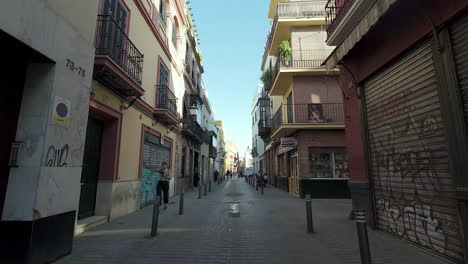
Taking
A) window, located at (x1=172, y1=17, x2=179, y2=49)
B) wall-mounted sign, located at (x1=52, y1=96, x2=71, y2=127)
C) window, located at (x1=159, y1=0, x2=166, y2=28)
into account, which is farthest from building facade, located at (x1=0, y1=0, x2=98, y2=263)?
window, located at (x1=172, y1=17, x2=179, y2=49)

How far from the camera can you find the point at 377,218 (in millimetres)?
6527

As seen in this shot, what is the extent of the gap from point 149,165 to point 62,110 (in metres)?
6.95

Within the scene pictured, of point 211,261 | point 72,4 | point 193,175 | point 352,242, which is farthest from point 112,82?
point 193,175

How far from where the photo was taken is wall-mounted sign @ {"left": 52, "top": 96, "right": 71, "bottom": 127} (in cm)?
412

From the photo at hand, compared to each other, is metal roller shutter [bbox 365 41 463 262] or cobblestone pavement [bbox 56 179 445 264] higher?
metal roller shutter [bbox 365 41 463 262]

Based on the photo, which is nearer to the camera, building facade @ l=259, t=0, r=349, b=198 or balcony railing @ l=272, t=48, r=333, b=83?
building facade @ l=259, t=0, r=349, b=198

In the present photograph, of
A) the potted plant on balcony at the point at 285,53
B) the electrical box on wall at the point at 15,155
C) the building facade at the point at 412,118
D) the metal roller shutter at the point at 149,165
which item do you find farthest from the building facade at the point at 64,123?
the potted plant on balcony at the point at 285,53

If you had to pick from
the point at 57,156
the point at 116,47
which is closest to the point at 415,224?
the point at 57,156

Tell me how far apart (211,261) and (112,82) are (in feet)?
18.4

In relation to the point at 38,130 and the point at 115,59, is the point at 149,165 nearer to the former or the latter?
the point at 115,59

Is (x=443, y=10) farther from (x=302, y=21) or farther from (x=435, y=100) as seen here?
(x=302, y=21)

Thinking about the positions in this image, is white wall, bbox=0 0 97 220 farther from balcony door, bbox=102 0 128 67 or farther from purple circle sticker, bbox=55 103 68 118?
balcony door, bbox=102 0 128 67

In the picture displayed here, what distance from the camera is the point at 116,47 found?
7559 millimetres

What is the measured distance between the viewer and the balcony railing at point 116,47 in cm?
680
